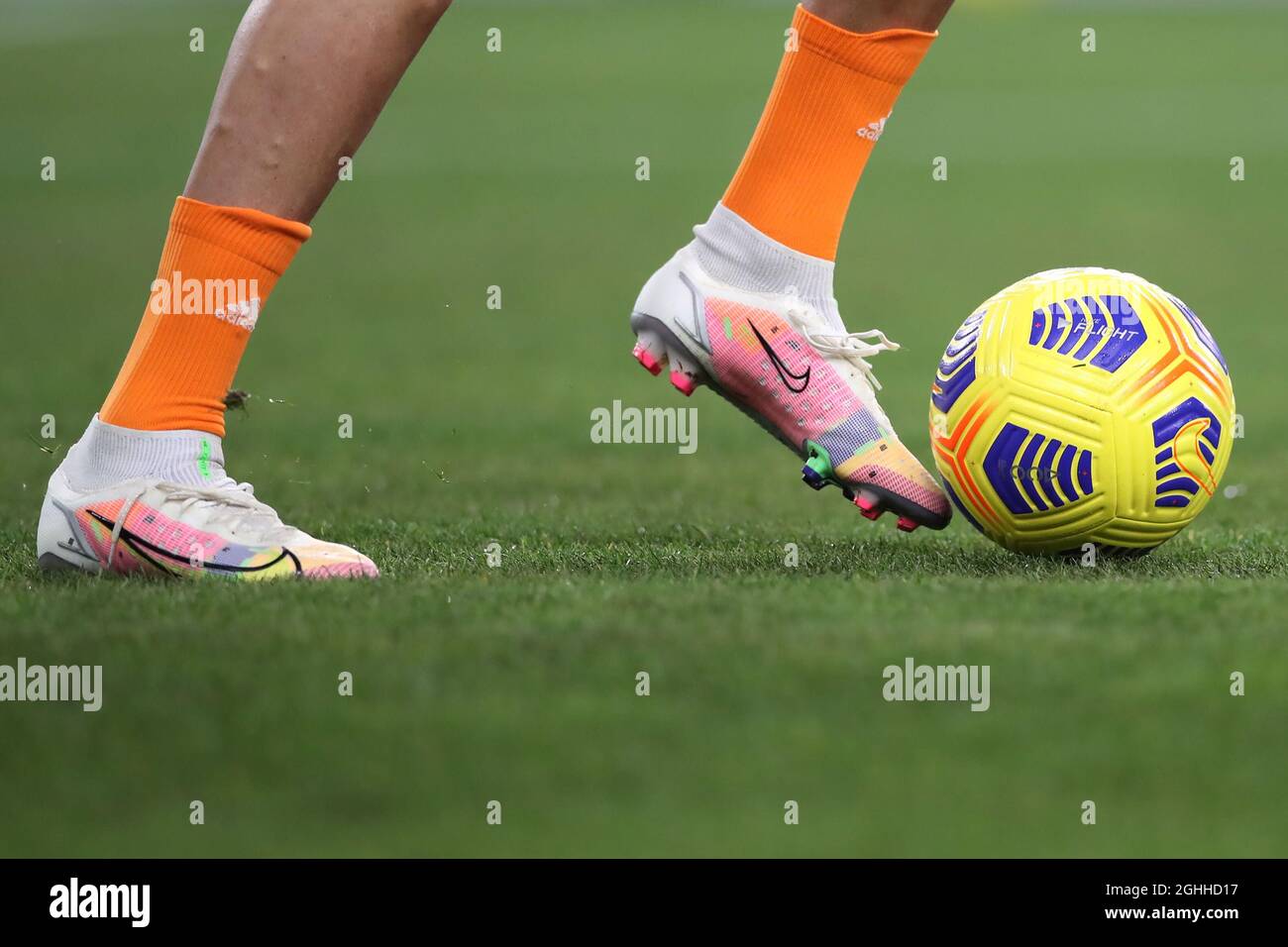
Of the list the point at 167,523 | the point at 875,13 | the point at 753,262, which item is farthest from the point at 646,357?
the point at 167,523

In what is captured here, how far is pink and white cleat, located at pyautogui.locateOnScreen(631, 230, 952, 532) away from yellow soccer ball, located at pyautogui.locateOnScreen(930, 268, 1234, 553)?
0.37ft

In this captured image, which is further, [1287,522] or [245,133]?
[1287,522]

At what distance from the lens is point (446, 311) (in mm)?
7918

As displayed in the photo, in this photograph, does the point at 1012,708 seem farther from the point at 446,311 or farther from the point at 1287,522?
the point at 446,311

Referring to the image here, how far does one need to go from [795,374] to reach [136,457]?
1.19 m

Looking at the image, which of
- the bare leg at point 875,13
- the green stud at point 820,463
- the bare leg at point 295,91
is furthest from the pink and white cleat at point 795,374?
the bare leg at point 295,91

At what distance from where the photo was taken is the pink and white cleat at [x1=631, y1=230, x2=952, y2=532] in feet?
11.1

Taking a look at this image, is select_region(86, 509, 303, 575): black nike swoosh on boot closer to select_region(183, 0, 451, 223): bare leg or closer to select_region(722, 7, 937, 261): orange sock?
select_region(183, 0, 451, 223): bare leg

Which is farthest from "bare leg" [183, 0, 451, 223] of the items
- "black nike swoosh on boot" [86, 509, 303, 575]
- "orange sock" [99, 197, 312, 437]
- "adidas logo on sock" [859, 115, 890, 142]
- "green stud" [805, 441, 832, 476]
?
"green stud" [805, 441, 832, 476]

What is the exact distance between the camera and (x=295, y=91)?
120 inches

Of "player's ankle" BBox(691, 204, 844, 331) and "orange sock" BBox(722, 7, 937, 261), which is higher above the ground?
"orange sock" BBox(722, 7, 937, 261)
